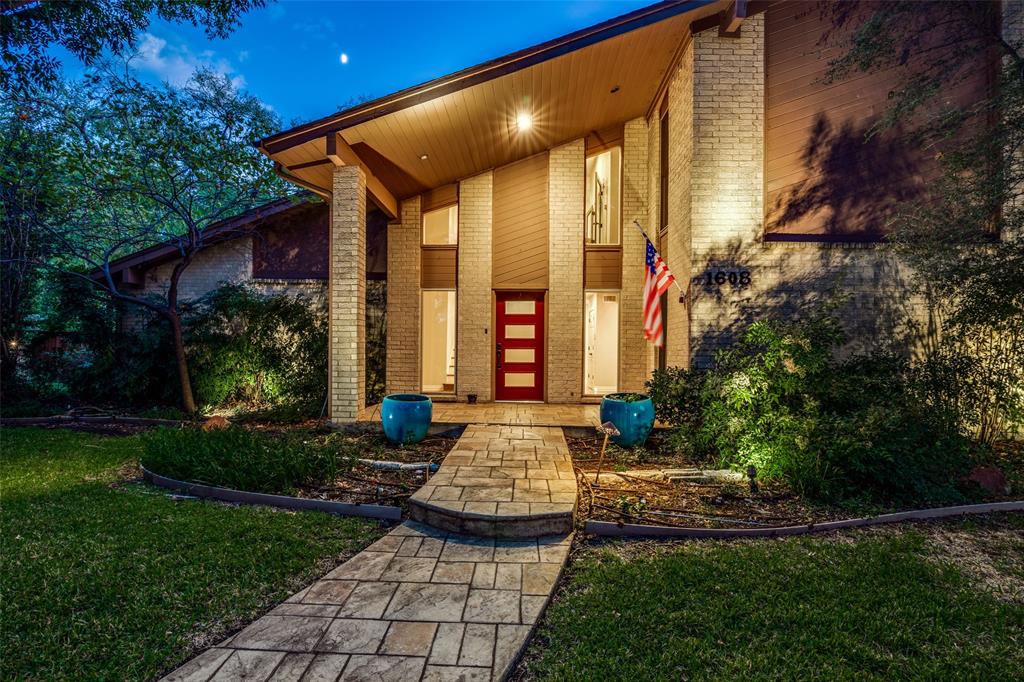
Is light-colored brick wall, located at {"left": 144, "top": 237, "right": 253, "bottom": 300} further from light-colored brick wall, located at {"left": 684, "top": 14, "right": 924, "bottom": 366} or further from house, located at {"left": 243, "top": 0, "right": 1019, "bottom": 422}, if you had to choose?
light-colored brick wall, located at {"left": 684, "top": 14, "right": 924, "bottom": 366}

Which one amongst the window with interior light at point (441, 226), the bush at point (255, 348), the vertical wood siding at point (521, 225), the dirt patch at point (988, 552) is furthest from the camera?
the window with interior light at point (441, 226)

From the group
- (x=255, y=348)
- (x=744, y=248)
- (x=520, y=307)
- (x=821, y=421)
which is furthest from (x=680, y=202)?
(x=255, y=348)

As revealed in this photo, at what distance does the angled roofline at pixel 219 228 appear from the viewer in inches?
349

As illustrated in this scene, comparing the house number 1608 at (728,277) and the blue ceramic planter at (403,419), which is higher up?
the house number 1608 at (728,277)

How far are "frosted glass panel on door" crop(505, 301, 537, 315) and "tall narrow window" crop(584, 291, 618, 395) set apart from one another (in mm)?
1126

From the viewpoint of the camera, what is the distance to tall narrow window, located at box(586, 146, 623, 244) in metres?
9.09

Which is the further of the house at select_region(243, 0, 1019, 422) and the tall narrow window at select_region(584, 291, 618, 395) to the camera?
the tall narrow window at select_region(584, 291, 618, 395)

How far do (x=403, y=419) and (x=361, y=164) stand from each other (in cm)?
365

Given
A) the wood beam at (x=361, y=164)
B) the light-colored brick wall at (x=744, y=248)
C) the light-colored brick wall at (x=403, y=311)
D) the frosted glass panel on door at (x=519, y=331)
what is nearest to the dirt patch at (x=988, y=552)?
the light-colored brick wall at (x=744, y=248)

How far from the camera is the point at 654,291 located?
6742mm

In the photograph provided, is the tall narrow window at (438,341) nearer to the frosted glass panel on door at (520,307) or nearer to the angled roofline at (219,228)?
the frosted glass panel on door at (520,307)

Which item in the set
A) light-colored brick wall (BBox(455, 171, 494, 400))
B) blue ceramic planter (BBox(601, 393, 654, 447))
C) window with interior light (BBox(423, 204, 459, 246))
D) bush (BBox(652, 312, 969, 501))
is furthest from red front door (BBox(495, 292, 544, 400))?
bush (BBox(652, 312, 969, 501))

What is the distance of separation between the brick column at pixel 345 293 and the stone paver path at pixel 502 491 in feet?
5.93

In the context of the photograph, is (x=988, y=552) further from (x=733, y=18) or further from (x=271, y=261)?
(x=271, y=261)
